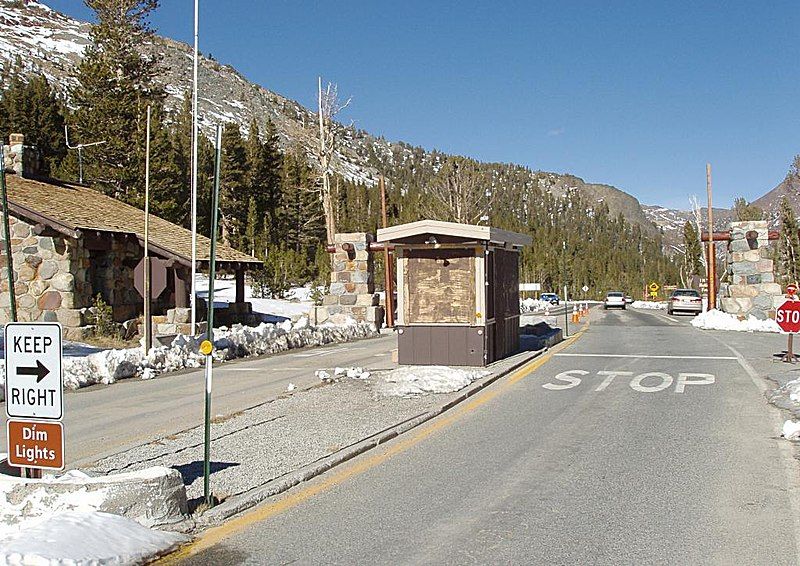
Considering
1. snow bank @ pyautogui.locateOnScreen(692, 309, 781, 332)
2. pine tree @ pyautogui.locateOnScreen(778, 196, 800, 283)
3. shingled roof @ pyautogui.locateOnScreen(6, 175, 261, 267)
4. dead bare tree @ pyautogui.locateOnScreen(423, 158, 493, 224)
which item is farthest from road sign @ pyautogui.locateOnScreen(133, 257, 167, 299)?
pine tree @ pyautogui.locateOnScreen(778, 196, 800, 283)

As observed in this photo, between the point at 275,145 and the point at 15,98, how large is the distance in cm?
2176

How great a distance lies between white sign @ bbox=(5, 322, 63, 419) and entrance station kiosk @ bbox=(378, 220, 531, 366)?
33.7ft

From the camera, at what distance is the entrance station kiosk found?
16.3m

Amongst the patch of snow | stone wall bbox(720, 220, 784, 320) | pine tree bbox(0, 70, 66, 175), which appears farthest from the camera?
pine tree bbox(0, 70, 66, 175)

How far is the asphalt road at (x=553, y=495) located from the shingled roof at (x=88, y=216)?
1580cm

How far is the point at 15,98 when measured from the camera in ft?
209

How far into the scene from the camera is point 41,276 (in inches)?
954

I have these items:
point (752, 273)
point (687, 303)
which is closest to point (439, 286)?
point (752, 273)

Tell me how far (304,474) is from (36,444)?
8.19 ft

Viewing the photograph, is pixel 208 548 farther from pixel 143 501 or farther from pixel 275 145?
pixel 275 145

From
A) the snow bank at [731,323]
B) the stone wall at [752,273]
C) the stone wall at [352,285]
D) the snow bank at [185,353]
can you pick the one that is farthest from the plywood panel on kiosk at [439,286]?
the stone wall at [752,273]

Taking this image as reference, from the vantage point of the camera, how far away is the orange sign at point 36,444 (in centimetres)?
616

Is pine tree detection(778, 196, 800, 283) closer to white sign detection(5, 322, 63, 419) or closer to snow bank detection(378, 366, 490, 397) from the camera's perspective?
snow bank detection(378, 366, 490, 397)

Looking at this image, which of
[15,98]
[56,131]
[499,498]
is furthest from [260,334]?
[15,98]
